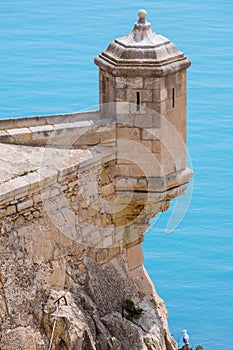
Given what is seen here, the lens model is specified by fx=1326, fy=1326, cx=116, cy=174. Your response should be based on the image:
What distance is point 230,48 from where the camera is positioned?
107ft

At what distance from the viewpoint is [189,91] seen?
99.6 ft

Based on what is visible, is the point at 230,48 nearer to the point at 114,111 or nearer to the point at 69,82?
the point at 69,82

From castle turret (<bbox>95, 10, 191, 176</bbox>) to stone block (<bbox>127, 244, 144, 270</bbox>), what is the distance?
1.92 metres

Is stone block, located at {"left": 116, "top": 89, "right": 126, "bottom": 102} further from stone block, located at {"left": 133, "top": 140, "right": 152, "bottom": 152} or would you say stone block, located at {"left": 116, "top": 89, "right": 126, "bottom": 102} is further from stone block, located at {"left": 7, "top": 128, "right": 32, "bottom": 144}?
stone block, located at {"left": 7, "top": 128, "right": 32, "bottom": 144}

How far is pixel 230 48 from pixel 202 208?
6.97 m

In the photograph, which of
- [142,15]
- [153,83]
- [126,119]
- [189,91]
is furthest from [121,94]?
[189,91]

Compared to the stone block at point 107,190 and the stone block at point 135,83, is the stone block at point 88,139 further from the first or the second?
the stone block at point 135,83

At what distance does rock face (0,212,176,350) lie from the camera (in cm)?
1596

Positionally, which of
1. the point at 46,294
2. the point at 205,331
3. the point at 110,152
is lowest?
the point at 205,331

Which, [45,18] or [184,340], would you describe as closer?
[184,340]

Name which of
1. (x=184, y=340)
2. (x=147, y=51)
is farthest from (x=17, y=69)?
(x=147, y=51)

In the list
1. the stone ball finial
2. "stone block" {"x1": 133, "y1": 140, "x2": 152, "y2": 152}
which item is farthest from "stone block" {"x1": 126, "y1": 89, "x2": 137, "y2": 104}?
the stone ball finial

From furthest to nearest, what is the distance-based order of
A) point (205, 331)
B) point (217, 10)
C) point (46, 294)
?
point (217, 10), point (205, 331), point (46, 294)

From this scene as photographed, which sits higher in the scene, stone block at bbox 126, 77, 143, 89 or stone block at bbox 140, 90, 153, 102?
stone block at bbox 126, 77, 143, 89
